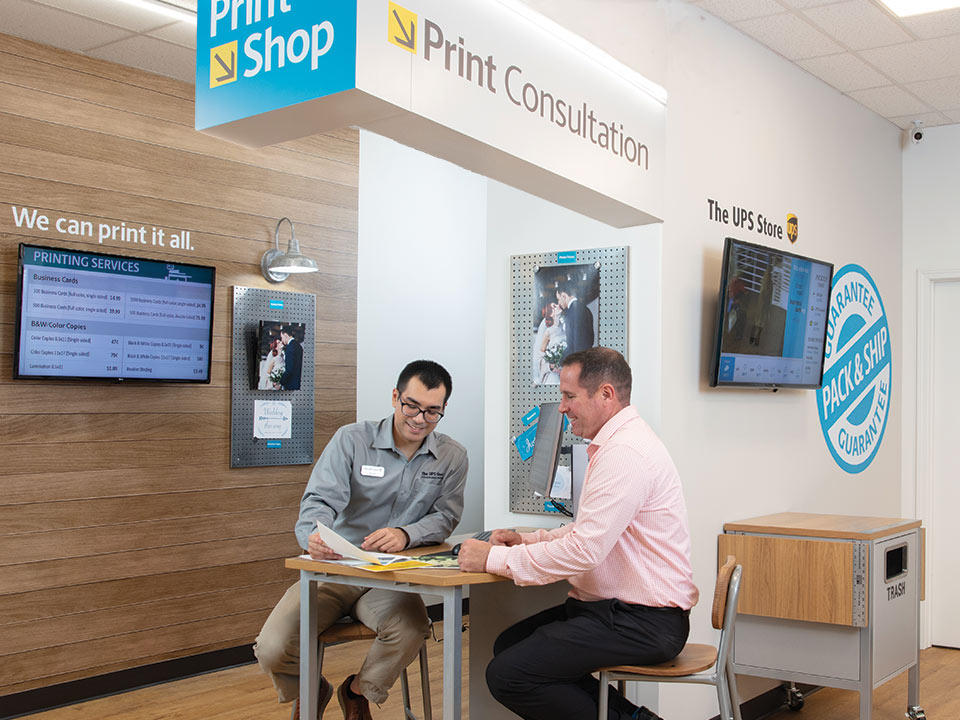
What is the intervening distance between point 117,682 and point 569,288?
281 cm

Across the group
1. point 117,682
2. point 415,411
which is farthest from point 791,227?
point 117,682

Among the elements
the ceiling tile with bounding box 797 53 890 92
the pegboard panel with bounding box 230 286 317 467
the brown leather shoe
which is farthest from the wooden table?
the ceiling tile with bounding box 797 53 890 92

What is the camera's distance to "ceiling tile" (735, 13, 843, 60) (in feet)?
14.8

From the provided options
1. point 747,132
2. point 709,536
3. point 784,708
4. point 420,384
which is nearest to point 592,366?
point 420,384

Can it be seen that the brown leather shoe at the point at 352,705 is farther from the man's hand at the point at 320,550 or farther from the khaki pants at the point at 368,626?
the man's hand at the point at 320,550

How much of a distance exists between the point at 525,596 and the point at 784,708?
1.78m

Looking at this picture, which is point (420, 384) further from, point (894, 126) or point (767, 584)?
point (894, 126)

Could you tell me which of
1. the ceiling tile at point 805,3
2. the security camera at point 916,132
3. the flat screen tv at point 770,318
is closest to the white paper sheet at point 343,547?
the flat screen tv at point 770,318

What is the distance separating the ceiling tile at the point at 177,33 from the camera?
4469 mm

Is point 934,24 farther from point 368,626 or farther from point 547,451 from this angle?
point 368,626

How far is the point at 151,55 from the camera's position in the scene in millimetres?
4863

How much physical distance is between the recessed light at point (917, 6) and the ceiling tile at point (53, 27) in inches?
128

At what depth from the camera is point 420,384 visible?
144 inches

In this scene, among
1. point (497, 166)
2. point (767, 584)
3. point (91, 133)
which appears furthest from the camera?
point (91, 133)
